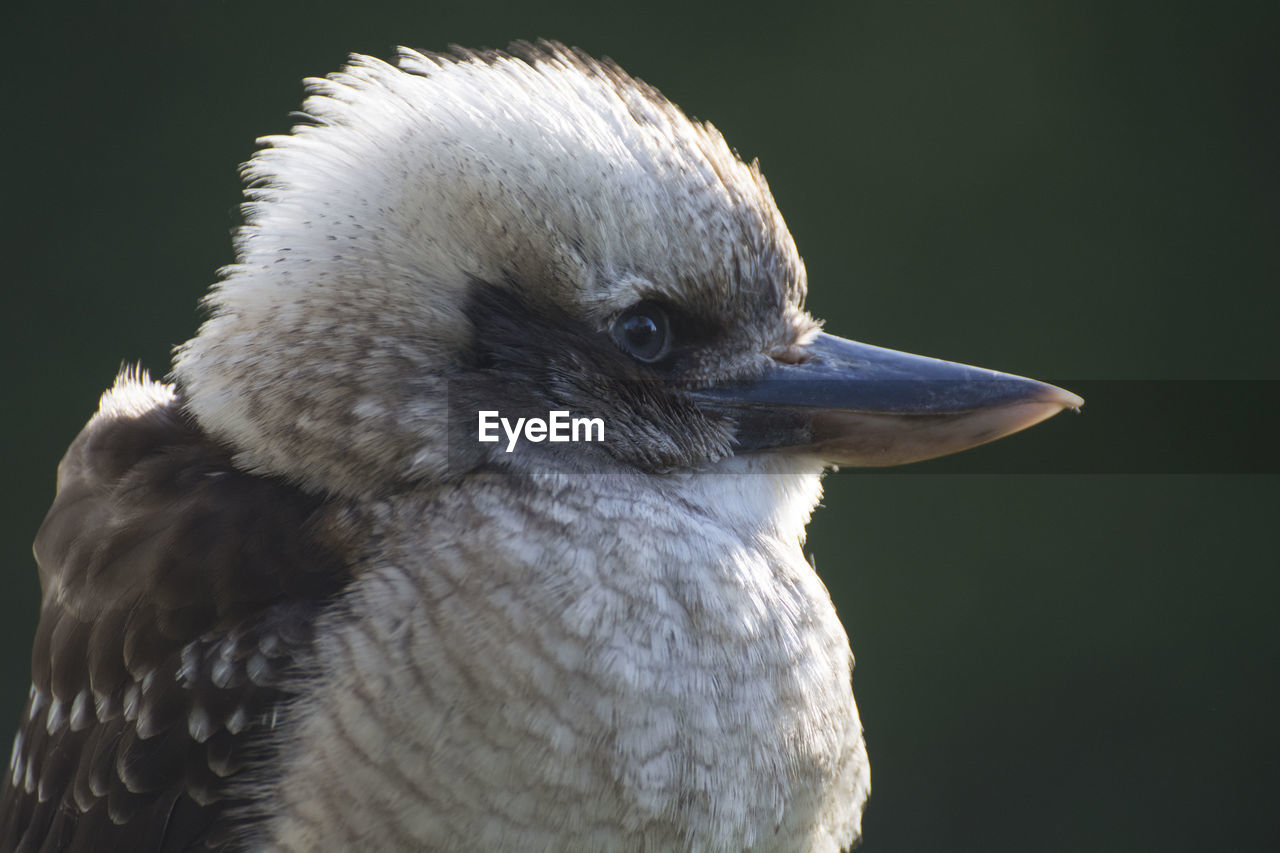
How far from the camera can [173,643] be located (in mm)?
1069

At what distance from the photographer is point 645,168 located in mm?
1082

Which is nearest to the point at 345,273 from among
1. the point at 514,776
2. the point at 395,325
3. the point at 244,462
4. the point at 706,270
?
the point at 395,325

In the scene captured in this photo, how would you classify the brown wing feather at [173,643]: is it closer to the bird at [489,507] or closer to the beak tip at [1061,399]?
the bird at [489,507]

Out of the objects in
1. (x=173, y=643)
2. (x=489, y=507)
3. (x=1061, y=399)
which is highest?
(x=1061, y=399)

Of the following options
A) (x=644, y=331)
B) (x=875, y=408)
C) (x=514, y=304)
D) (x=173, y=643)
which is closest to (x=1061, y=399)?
(x=875, y=408)

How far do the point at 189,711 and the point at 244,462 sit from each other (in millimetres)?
212

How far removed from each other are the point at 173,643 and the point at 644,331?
0.48m

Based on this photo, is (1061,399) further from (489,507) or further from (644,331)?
(489,507)

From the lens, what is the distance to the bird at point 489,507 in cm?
97

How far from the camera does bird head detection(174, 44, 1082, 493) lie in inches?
40.7

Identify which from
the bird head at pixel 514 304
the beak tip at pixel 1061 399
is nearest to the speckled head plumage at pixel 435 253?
the bird head at pixel 514 304

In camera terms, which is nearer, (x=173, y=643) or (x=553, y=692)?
(x=553, y=692)

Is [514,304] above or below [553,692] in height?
above

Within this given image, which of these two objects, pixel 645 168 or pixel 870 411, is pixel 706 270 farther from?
pixel 870 411
